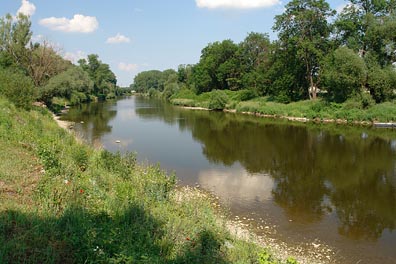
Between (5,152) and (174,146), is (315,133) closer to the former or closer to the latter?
(174,146)

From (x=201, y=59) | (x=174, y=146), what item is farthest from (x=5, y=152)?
(x=201, y=59)

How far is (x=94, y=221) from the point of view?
740 cm

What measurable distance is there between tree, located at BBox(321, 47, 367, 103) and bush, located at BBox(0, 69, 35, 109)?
34.9 metres

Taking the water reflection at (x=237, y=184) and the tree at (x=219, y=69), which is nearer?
the water reflection at (x=237, y=184)

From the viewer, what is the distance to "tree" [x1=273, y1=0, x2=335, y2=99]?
48991mm

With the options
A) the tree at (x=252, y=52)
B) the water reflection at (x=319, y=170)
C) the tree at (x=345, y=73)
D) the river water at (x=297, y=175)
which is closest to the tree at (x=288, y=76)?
the tree at (x=345, y=73)

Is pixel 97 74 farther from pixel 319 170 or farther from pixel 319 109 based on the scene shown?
pixel 319 170

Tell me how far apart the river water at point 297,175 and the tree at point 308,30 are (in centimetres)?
1673

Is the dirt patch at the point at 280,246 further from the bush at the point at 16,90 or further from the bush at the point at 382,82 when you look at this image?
the bush at the point at 382,82

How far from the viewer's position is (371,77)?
4166 centimetres

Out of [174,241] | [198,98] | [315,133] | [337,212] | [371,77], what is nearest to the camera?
[174,241]

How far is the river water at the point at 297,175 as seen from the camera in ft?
38.7

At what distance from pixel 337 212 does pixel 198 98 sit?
62.4m

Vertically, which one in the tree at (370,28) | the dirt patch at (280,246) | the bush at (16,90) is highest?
the tree at (370,28)
